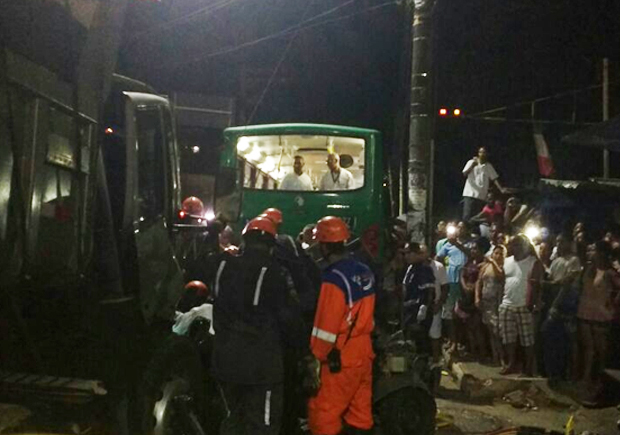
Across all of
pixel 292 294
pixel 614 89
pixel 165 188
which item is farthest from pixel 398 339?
pixel 614 89

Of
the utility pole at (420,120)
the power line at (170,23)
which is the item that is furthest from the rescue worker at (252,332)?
the power line at (170,23)

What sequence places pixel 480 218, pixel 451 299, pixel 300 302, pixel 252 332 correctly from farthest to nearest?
pixel 480 218
pixel 451 299
pixel 300 302
pixel 252 332

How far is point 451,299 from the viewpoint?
43.3ft

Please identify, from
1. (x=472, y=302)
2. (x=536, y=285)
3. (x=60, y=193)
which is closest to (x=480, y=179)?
(x=472, y=302)

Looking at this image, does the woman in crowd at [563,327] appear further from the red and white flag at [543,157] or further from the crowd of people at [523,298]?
the red and white flag at [543,157]

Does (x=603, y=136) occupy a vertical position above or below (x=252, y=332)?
above

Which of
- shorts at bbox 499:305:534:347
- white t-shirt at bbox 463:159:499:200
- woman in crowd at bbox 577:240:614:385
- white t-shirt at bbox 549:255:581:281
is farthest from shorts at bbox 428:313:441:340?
white t-shirt at bbox 463:159:499:200

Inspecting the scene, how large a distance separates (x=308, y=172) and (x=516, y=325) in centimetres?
377

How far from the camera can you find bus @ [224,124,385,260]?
A: 11.6m

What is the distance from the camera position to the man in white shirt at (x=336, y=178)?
38.7ft

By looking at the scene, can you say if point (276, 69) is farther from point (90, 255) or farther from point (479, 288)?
point (90, 255)

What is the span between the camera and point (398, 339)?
780 cm

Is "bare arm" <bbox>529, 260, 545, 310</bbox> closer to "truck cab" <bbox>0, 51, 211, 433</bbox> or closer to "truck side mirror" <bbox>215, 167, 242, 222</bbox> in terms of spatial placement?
"truck side mirror" <bbox>215, 167, 242, 222</bbox>

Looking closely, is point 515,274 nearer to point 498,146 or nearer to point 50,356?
point 50,356
